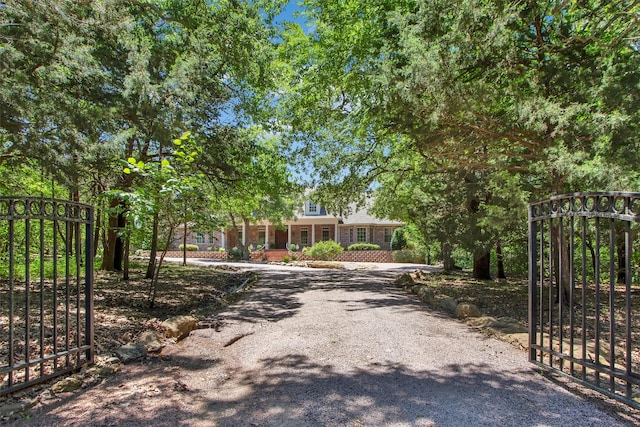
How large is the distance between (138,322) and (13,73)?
13.5ft

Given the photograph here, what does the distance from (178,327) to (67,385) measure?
2009 millimetres

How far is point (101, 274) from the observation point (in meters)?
13.1

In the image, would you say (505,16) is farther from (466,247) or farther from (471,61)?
(466,247)

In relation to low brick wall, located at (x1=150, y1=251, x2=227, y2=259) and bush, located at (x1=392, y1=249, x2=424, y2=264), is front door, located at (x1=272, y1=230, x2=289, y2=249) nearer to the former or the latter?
low brick wall, located at (x1=150, y1=251, x2=227, y2=259)

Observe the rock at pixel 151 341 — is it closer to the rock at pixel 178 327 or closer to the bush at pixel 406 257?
the rock at pixel 178 327

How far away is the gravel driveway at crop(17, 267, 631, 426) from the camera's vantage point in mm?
3117

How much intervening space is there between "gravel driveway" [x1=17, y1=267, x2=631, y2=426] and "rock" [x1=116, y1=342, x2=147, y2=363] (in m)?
0.29

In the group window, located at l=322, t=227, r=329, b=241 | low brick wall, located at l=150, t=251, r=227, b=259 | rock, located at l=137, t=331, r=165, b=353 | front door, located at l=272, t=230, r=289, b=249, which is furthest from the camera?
front door, located at l=272, t=230, r=289, b=249

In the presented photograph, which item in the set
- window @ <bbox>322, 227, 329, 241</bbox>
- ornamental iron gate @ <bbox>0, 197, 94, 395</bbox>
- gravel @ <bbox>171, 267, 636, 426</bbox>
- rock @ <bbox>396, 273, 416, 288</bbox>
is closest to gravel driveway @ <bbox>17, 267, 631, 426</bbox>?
gravel @ <bbox>171, 267, 636, 426</bbox>

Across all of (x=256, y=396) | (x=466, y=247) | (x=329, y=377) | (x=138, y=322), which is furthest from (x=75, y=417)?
(x=466, y=247)

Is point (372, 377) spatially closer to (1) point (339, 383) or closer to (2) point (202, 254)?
(1) point (339, 383)

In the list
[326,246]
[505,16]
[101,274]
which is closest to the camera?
[505,16]

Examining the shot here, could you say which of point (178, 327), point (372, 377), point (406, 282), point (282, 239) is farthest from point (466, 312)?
point (282, 239)

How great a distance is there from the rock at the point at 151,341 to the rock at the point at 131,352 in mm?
77
